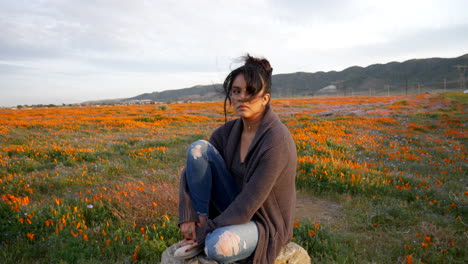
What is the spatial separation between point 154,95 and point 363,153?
196 metres

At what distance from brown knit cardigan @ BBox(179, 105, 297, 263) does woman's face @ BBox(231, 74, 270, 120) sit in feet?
0.35

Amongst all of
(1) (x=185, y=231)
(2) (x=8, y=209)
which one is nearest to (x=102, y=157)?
(2) (x=8, y=209)

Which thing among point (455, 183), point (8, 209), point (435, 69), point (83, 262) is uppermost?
point (435, 69)

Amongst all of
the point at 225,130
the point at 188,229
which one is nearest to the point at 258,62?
the point at 225,130

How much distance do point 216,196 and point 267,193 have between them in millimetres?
803

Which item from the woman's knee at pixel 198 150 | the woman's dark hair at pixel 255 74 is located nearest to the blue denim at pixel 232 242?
the woman's knee at pixel 198 150

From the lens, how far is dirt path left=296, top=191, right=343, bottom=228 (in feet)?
15.8

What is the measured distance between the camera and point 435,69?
123250mm

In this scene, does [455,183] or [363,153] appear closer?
[455,183]

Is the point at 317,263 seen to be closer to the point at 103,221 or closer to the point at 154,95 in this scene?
the point at 103,221

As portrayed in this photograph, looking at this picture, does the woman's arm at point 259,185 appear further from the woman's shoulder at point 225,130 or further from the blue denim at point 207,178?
the woman's shoulder at point 225,130

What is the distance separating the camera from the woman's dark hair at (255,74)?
263cm

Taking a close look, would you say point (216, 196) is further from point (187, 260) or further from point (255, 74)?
point (255, 74)

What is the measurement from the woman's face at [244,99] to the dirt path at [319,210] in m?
2.72
